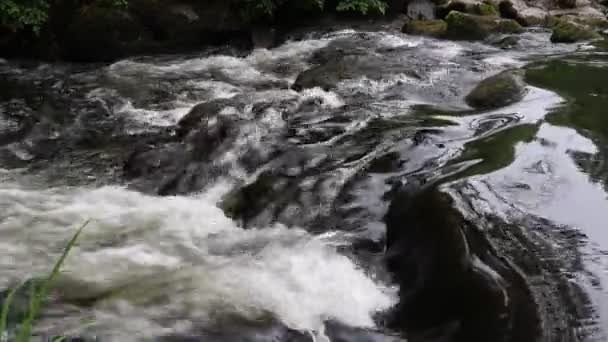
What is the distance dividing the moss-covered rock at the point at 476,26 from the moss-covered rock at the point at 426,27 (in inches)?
4.4

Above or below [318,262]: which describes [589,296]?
above

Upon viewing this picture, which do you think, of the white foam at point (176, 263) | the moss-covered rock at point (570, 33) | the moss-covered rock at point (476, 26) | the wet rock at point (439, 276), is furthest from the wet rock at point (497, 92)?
the moss-covered rock at point (476, 26)

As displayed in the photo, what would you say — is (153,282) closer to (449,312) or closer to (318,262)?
(318,262)

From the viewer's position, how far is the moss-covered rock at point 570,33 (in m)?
9.38

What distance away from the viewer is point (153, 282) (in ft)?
12.3

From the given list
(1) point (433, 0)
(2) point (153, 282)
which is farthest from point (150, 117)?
(1) point (433, 0)

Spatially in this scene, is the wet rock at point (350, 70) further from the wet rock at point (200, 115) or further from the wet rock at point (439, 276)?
the wet rock at point (439, 276)

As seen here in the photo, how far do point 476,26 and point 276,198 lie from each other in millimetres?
6520

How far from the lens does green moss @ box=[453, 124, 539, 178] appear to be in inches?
169

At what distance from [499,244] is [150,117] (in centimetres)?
467

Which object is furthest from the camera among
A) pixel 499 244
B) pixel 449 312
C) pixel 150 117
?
pixel 150 117

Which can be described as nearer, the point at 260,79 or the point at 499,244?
the point at 499,244

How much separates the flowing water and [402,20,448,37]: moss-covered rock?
2.20 meters

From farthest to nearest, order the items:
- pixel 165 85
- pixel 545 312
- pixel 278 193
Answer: pixel 165 85, pixel 278 193, pixel 545 312
